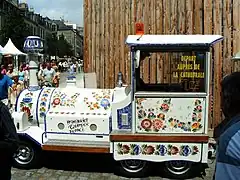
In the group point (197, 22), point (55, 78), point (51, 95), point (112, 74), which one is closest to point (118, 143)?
point (51, 95)

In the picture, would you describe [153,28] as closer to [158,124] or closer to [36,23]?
[158,124]

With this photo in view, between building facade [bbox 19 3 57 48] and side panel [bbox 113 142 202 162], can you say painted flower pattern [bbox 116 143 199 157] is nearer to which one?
side panel [bbox 113 142 202 162]

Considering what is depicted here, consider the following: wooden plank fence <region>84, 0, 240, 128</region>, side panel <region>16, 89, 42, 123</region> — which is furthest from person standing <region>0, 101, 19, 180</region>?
wooden plank fence <region>84, 0, 240, 128</region>

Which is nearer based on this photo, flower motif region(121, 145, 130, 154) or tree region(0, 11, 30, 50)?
flower motif region(121, 145, 130, 154)

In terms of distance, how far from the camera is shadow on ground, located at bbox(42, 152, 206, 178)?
275 inches

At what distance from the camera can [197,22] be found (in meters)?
8.55

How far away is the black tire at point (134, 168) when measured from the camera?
6660 millimetres

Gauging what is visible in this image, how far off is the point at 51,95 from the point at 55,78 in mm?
11573

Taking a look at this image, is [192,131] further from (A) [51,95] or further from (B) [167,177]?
(A) [51,95]

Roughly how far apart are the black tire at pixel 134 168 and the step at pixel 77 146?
37 cm

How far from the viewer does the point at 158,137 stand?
640 centimetres

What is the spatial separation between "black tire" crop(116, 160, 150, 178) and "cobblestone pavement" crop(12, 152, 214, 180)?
0.11 meters

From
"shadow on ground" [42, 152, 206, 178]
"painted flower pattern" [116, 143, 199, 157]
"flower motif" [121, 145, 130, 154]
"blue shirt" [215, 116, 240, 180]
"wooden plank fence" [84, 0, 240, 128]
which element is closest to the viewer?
"blue shirt" [215, 116, 240, 180]

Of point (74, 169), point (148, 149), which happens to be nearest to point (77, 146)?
point (74, 169)
